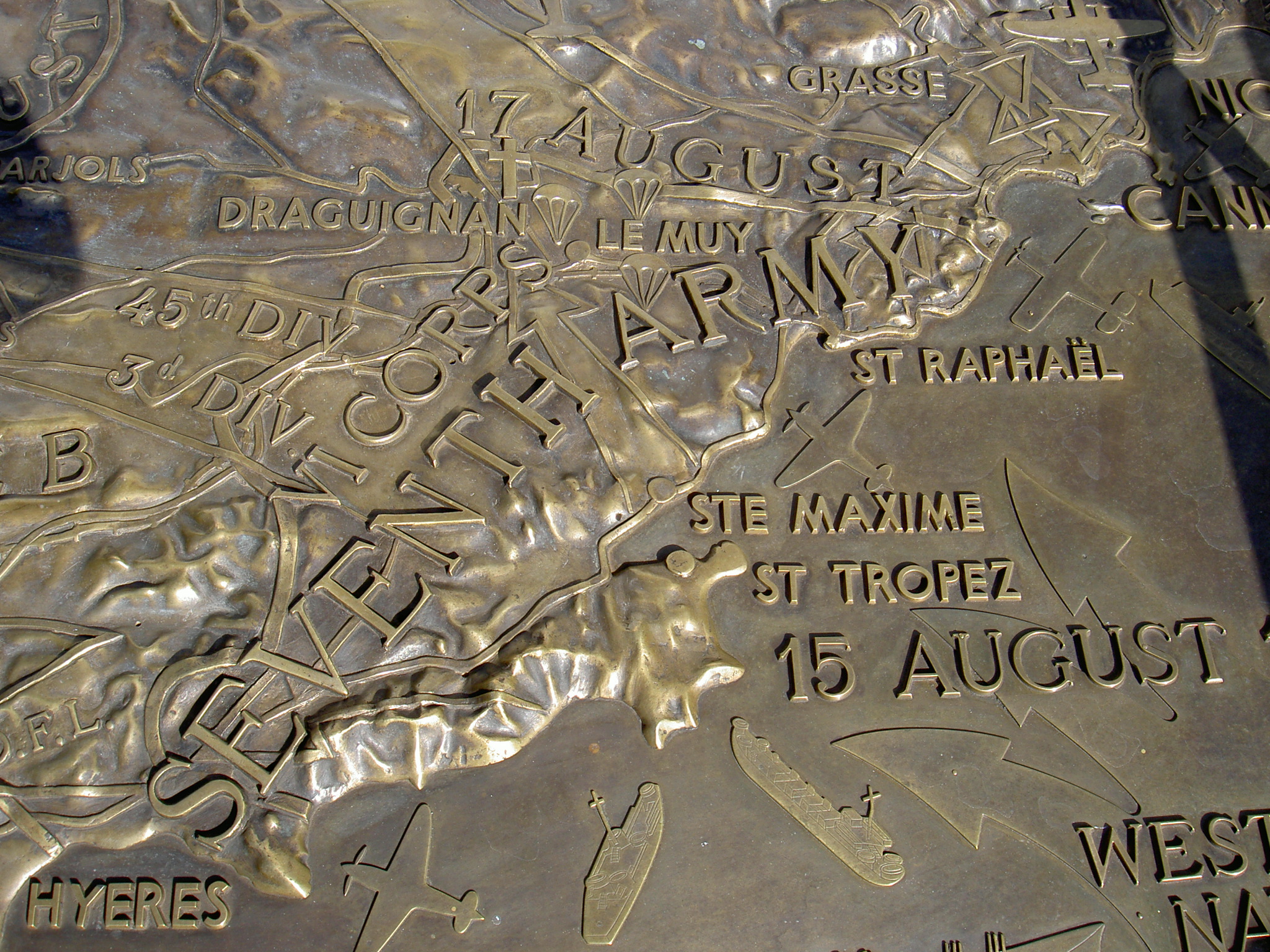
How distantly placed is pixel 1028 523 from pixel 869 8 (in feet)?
9.09

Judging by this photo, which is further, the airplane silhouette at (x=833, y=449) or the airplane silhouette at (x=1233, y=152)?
the airplane silhouette at (x=1233, y=152)

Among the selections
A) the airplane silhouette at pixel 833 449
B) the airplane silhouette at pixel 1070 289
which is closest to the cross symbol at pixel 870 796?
the airplane silhouette at pixel 833 449

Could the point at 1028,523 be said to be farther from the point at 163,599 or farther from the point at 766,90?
the point at 163,599

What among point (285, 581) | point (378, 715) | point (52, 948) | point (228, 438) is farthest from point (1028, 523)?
point (52, 948)

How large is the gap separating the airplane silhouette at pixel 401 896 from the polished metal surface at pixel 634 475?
0.04 feet

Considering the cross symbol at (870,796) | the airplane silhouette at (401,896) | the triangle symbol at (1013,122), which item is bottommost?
the airplane silhouette at (401,896)

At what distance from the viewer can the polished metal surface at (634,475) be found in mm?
2654

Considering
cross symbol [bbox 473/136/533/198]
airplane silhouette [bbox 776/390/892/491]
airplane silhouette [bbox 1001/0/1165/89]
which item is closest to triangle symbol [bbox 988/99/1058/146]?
airplane silhouette [bbox 1001/0/1165/89]

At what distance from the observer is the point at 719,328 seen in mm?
3590

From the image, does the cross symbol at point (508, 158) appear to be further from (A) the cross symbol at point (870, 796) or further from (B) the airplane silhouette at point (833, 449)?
(A) the cross symbol at point (870, 796)

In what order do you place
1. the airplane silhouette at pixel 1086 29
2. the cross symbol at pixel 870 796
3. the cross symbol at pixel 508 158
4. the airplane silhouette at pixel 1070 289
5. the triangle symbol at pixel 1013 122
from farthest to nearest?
1. the airplane silhouette at pixel 1086 29
2. the triangle symbol at pixel 1013 122
3. the cross symbol at pixel 508 158
4. the airplane silhouette at pixel 1070 289
5. the cross symbol at pixel 870 796

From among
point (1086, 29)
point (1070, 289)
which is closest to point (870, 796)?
point (1070, 289)

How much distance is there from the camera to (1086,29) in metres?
4.36

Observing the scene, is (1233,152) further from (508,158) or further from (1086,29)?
(508,158)
